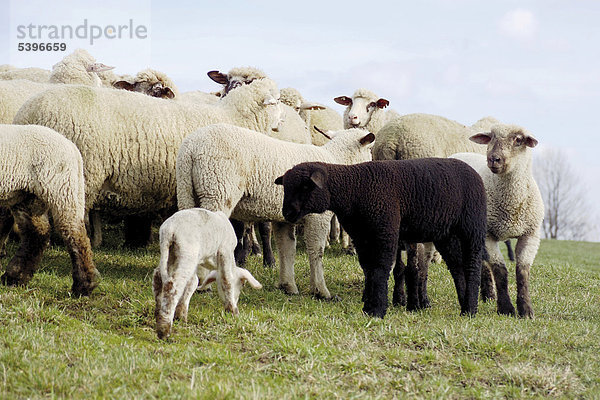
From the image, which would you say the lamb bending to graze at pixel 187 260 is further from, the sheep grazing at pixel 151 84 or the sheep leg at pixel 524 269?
the sheep grazing at pixel 151 84

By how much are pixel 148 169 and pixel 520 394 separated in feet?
18.0

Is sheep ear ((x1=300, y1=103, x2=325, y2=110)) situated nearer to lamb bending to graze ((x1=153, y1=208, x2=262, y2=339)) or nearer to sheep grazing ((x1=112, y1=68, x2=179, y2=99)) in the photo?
sheep grazing ((x1=112, y1=68, x2=179, y2=99))

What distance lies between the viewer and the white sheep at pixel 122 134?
25.9 ft

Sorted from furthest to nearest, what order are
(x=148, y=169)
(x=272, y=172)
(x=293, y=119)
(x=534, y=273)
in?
(x=293, y=119)
(x=534, y=273)
(x=148, y=169)
(x=272, y=172)

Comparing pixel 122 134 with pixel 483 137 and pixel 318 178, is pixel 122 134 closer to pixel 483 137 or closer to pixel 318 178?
pixel 318 178

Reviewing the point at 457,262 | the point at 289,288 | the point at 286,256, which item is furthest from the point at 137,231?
the point at 457,262

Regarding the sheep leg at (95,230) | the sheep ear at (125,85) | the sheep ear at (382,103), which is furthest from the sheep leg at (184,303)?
the sheep ear at (382,103)

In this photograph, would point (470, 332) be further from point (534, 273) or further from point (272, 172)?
point (534, 273)

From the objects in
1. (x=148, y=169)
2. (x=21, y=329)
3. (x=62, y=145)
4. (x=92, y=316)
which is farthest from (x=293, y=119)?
(x=21, y=329)

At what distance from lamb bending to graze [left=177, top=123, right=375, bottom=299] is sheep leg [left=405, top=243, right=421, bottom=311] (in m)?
0.94

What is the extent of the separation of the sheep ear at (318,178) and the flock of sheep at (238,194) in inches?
0.5

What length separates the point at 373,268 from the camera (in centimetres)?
623

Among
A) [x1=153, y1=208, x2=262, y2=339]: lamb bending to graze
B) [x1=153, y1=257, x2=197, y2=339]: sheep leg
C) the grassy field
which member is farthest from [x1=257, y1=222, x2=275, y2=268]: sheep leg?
[x1=153, y1=257, x2=197, y2=339]: sheep leg

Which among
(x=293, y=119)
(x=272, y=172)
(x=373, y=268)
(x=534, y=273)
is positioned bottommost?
(x=534, y=273)
